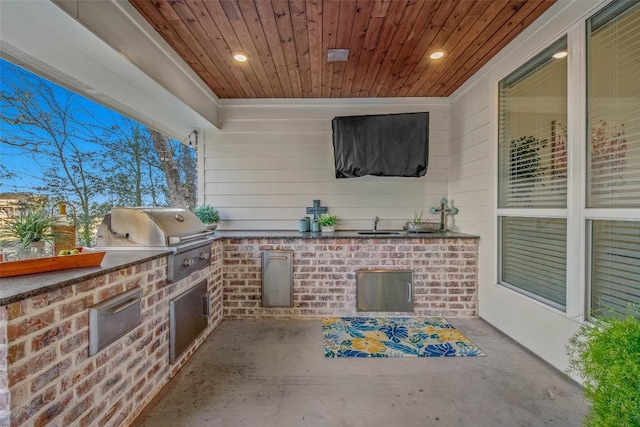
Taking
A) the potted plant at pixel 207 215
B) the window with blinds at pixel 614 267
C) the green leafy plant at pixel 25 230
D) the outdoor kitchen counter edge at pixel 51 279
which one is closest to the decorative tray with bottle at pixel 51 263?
the outdoor kitchen counter edge at pixel 51 279

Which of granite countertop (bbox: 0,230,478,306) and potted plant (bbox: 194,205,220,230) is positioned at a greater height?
potted plant (bbox: 194,205,220,230)

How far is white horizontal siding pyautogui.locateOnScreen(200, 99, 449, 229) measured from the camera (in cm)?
399

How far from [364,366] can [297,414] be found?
72 centimetres

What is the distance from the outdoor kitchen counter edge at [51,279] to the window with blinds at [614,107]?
304cm

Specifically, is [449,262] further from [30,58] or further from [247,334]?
[30,58]

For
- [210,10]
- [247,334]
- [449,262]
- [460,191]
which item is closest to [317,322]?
[247,334]

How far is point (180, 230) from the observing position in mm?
2402

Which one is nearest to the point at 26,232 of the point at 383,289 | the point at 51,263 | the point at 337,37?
the point at 51,263

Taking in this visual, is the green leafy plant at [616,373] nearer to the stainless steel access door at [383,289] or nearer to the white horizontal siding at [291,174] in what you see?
the stainless steel access door at [383,289]

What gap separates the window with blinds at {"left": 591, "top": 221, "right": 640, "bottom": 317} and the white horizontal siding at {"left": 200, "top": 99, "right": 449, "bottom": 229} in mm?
2077

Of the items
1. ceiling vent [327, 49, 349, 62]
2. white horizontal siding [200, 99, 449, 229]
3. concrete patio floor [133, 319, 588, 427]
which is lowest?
concrete patio floor [133, 319, 588, 427]

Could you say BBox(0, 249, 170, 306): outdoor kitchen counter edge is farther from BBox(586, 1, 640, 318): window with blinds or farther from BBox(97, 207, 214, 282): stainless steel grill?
BBox(586, 1, 640, 318): window with blinds

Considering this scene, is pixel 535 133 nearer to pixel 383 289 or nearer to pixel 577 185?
pixel 577 185

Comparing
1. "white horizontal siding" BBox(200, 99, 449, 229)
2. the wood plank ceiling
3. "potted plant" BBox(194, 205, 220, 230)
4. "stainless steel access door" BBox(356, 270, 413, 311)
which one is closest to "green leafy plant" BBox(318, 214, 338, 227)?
"white horizontal siding" BBox(200, 99, 449, 229)
